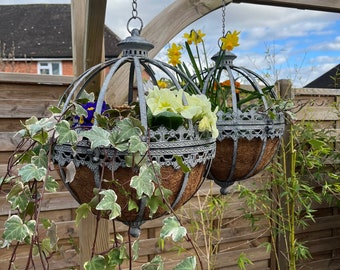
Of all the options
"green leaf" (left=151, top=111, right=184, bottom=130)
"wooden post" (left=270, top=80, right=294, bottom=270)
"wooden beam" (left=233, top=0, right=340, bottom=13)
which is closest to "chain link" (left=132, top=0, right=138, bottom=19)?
"green leaf" (left=151, top=111, right=184, bottom=130)

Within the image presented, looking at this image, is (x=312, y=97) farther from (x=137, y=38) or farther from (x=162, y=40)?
(x=137, y=38)

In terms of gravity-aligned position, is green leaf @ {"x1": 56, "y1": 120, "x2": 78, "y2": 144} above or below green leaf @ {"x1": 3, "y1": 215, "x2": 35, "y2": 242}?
above

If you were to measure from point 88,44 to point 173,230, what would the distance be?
732mm

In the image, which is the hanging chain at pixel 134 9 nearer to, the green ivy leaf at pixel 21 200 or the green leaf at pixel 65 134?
the green leaf at pixel 65 134

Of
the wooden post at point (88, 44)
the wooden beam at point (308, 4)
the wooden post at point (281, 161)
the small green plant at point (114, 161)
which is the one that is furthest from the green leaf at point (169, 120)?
the wooden post at point (281, 161)

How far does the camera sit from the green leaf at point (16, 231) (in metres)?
0.62

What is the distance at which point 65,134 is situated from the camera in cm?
62

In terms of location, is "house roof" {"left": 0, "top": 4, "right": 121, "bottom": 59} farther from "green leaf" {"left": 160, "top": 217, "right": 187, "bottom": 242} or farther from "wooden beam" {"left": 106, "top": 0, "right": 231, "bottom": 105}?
"green leaf" {"left": 160, "top": 217, "right": 187, "bottom": 242}

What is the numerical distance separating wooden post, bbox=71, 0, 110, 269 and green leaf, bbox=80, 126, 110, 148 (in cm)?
59

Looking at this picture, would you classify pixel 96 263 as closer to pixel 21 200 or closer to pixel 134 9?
pixel 21 200

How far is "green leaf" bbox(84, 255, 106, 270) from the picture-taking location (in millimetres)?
660

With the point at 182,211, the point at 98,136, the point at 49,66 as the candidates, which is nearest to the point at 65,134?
the point at 98,136

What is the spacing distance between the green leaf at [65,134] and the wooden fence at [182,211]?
2.72 ft

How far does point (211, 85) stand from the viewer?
110 cm
